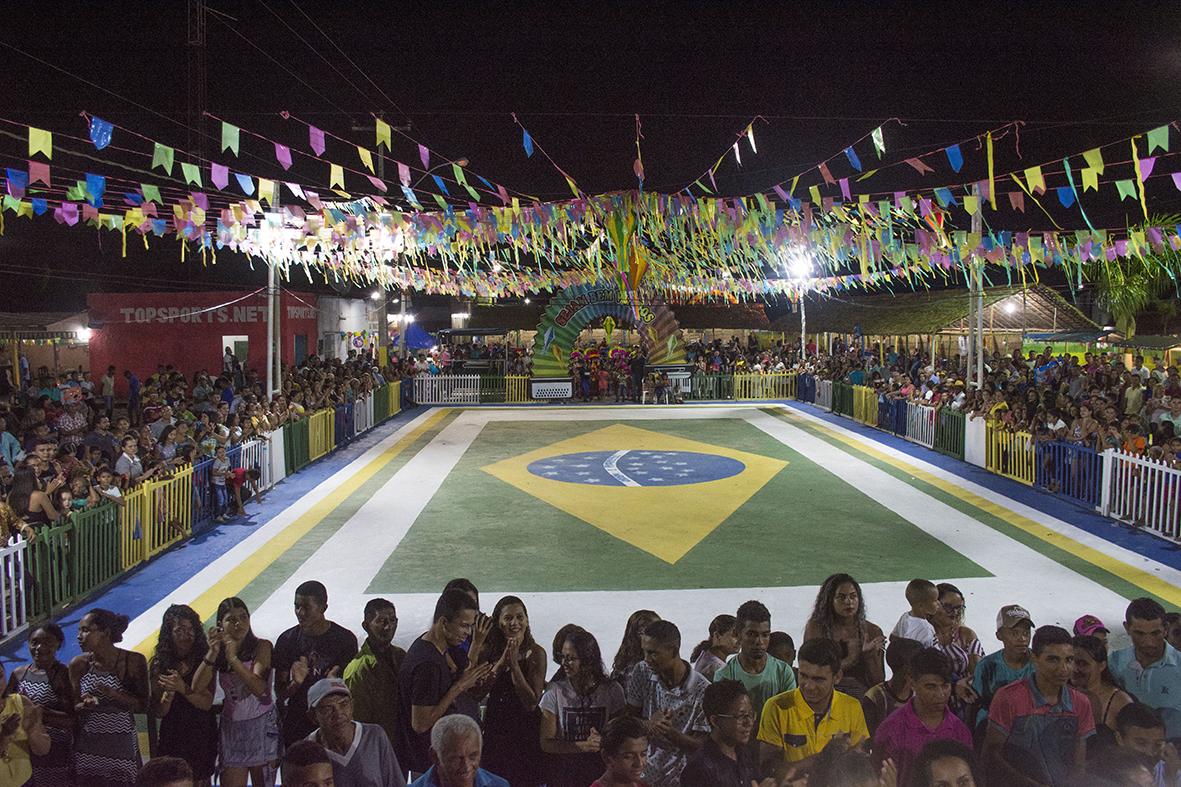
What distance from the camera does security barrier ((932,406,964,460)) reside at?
653 inches

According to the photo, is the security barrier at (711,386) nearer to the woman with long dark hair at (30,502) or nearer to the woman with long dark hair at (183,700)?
the woman with long dark hair at (30,502)

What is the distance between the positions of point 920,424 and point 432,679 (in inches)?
638

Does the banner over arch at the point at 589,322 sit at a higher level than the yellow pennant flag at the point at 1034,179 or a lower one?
lower

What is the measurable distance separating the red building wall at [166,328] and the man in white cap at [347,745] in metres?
25.9

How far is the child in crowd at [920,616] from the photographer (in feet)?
16.9

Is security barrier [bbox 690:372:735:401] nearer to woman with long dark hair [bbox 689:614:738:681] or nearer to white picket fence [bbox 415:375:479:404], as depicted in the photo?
white picket fence [bbox 415:375:479:404]

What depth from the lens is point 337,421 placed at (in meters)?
18.7

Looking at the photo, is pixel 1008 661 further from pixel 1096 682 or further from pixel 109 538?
pixel 109 538

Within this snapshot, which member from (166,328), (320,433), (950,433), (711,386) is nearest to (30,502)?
(320,433)

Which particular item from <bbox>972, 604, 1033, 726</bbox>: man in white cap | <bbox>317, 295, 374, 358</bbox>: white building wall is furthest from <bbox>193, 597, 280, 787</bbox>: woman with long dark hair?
<bbox>317, 295, 374, 358</bbox>: white building wall

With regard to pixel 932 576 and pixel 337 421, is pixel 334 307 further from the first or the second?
pixel 932 576

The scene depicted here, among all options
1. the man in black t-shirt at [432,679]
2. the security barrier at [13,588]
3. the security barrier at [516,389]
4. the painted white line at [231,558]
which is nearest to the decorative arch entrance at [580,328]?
the security barrier at [516,389]

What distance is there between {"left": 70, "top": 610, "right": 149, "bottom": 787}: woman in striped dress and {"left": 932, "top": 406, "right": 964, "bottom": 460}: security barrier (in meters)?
15.1

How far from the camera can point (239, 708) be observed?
4.63 metres
